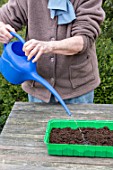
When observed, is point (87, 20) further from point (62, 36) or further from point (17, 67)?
point (17, 67)

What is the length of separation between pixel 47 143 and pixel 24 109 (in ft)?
1.68

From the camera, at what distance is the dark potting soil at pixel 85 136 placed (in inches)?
54.7

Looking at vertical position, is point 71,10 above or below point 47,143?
above

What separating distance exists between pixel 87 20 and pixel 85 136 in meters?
0.56

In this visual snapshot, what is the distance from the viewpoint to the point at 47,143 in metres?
1.36

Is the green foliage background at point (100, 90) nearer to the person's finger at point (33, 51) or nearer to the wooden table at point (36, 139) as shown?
the wooden table at point (36, 139)

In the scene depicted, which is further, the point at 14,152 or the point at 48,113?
the point at 48,113

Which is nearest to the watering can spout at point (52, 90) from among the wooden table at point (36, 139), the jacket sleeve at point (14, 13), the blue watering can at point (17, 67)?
the blue watering can at point (17, 67)

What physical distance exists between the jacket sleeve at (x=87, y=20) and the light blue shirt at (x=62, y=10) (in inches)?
1.4

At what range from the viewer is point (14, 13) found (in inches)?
72.0

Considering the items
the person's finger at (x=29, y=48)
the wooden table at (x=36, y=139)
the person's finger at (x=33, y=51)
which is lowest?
the wooden table at (x=36, y=139)

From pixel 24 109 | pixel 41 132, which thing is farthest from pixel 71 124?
pixel 24 109

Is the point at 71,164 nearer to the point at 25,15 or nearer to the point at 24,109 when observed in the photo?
the point at 24,109

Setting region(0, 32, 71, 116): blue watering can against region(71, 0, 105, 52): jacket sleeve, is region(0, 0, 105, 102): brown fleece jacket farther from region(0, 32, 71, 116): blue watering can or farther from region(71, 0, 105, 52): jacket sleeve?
region(0, 32, 71, 116): blue watering can
